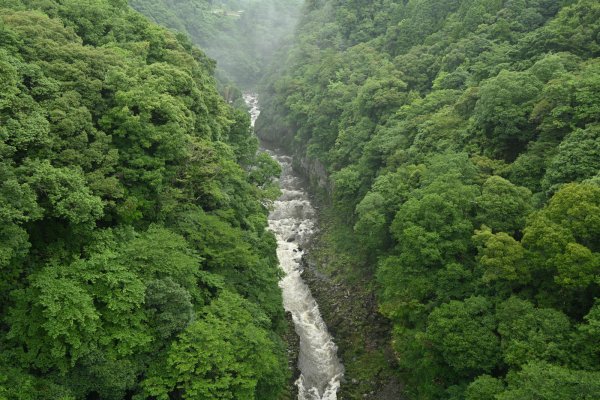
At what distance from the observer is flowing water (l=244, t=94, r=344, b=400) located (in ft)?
102

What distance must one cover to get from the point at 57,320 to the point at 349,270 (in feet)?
87.2

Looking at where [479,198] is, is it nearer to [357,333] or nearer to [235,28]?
[357,333]

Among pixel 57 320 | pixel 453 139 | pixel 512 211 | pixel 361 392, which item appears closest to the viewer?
pixel 57 320

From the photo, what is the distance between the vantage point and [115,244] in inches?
861

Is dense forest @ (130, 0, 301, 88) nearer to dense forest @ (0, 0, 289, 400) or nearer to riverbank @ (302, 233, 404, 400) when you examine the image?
riverbank @ (302, 233, 404, 400)

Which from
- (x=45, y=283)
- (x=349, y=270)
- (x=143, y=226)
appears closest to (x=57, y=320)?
(x=45, y=283)

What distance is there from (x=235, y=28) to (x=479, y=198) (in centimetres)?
11722

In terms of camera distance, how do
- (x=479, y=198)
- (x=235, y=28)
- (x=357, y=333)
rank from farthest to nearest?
(x=235, y=28) → (x=357, y=333) → (x=479, y=198)

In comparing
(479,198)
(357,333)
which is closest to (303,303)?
(357,333)

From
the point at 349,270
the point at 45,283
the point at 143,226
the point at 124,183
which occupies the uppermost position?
the point at 349,270

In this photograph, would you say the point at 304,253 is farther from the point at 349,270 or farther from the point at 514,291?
the point at 514,291

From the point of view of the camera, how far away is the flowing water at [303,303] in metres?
31.0

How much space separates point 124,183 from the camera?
24938mm

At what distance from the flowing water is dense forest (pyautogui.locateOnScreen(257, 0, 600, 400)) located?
5.91ft
